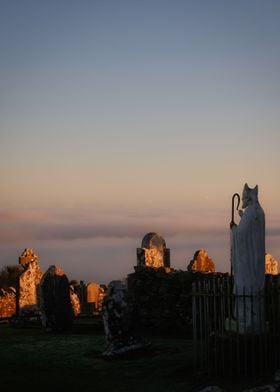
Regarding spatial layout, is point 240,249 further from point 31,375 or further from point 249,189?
point 31,375

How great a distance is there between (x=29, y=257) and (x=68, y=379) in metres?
24.6

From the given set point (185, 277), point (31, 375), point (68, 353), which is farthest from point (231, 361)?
point (185, 277)

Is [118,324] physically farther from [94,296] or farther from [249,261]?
[94,296]

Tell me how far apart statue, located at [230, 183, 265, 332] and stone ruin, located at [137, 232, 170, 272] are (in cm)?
1856

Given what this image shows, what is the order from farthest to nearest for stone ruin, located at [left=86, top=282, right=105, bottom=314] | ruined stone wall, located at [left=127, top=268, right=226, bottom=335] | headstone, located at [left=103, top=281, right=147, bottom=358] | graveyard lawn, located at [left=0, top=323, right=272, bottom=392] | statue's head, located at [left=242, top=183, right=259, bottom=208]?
stone ruin, located at [left=86, top=282, right=105, bottom=314] → ruined stone wall, located at [left=127, top=268, right=226, bottom=335] → headstone, located at [left=103, top=281, right=147, bottom=358] → statue's head, located at [left=242, top=183, right=259, bottom=208] → graveyard lawn, located at [left=0, top=323, right=272, bottom=392]

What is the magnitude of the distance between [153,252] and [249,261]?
1972 cm

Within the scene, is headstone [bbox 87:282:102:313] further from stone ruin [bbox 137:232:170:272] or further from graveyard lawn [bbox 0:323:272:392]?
graveyard lawn [bbox 0:323:272:392]

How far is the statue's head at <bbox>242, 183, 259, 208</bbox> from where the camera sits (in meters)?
13.8

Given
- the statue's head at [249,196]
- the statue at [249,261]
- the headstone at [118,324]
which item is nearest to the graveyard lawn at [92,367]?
the headstone at [118,324]

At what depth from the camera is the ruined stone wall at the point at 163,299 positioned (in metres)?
22.1

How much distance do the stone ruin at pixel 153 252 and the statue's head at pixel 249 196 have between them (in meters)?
18.4

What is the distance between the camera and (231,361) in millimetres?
12688

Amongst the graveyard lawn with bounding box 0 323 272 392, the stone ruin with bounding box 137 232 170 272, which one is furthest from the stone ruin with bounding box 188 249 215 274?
the graveyard lawn with bounding box 0 323 272 392

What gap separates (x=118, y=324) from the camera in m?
16.5
